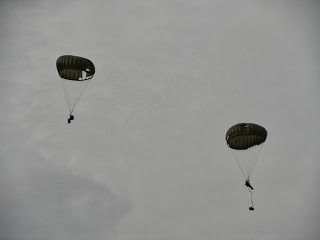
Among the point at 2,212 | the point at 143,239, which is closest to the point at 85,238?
the point at 143,239

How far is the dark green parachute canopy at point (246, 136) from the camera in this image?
27.1 metres

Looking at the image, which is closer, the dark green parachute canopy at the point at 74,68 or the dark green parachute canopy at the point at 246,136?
the dark green parachute canopy at the point at 246,136

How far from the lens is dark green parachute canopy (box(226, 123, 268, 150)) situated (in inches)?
1065

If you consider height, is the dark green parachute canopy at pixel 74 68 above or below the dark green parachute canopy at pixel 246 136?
above

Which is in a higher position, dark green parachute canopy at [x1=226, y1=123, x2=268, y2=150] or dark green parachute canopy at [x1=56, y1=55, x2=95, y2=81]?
dark green parachute canopy at [x1=56, y1=55, x2=95, y2=81]

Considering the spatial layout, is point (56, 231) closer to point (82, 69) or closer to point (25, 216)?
point (25, 216)

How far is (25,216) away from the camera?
7194cm

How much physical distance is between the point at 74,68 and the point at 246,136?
14.8 m

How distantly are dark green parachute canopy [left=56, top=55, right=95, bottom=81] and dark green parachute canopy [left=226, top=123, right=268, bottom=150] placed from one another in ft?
41.8

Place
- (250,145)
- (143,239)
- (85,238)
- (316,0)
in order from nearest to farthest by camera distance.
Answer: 1. (250,145)
2. (143,239)
3. (85,238)
4. (316,0)

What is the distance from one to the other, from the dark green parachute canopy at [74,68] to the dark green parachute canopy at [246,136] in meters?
12.7

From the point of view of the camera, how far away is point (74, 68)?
27578 millimetres

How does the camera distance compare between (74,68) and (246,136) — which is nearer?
(246,136)

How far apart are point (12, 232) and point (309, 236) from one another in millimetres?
56925
